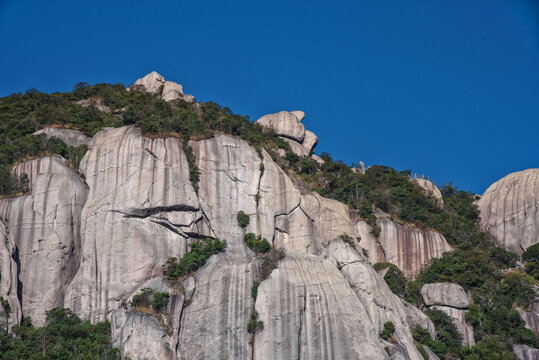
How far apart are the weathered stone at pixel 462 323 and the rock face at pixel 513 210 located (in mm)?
16685

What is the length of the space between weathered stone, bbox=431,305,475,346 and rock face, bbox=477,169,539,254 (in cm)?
1668

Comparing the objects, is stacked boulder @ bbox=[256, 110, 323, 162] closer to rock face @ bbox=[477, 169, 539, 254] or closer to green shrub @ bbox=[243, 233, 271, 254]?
rock face @ bbox=[477, 169, 539, 254]

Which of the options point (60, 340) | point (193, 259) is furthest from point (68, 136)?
point (60, 340)

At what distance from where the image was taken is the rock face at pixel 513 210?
71.6 m

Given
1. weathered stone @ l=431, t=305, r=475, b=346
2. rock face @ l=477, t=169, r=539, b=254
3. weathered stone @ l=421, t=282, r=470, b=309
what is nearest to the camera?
weathered stone @ l=431, t=305, r=475, b=346

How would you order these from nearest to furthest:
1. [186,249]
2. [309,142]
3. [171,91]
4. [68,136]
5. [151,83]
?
[186,249] < [68,136] < [171,91] < [151,83] < [309,142]

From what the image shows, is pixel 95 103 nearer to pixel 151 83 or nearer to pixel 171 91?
pixel 171 91

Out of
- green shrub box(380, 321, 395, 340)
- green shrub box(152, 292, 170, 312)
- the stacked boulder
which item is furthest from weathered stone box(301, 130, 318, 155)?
green shrub box(152, 292, 170, 312)

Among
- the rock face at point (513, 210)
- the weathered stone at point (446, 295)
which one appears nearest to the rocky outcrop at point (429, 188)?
the rock face at point (513, 210)

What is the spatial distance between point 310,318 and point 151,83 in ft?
138

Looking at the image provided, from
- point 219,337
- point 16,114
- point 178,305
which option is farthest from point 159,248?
point 16,114

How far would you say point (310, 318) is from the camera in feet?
158

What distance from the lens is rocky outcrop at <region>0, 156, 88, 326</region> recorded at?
5100 centimetres

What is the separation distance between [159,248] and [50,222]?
7.53 meters
